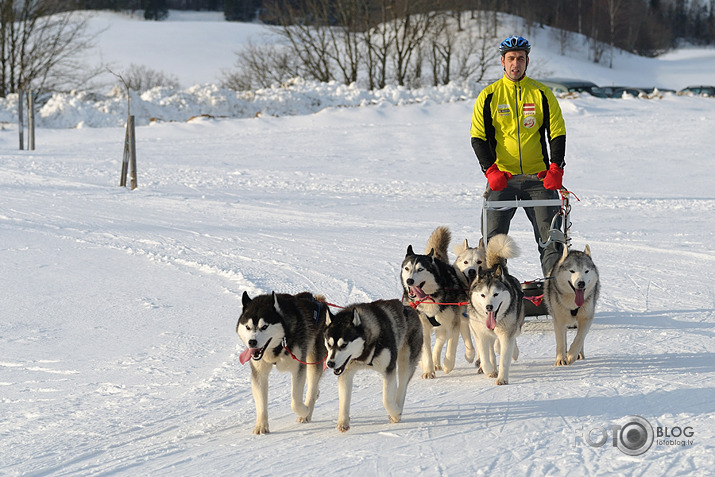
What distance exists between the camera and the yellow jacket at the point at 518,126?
5.37 metres

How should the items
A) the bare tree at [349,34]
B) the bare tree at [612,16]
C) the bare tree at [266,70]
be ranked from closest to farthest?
the bare tree at [349,34] → the bare tree at [266,70] → the bare tree at [612,16]

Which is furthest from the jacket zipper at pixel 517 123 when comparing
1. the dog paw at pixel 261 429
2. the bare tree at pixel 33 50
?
the bare tree at pixel 33 50

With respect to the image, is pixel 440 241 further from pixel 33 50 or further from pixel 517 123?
pixel 33 50

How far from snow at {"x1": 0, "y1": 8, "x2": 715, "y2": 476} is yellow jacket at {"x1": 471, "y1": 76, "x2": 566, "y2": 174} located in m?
1.32

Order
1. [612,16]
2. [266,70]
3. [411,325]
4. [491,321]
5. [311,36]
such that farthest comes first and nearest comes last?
[612,16] → [266,70] → [311,36] → [491,321] → [411,325]

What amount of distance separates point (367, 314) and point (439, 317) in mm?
1033

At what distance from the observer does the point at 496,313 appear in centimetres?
460

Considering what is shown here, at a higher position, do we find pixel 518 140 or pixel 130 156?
pixel 518 140

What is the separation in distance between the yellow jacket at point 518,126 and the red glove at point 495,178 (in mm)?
51

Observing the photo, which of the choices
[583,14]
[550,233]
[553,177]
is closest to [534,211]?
[550,233]

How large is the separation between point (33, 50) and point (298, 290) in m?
27.3

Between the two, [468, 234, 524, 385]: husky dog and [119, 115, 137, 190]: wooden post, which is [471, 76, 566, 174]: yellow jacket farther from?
[119, 115, 137, 190]: wooden post

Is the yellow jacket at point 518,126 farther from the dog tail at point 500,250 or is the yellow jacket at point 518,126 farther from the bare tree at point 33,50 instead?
the bare tree at point 33,50

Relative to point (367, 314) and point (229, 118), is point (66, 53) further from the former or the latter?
point (367, 314)
